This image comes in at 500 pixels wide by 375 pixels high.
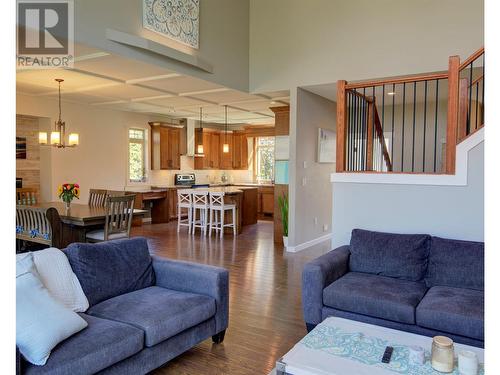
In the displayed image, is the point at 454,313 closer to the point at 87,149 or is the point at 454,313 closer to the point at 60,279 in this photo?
the point at 60,279

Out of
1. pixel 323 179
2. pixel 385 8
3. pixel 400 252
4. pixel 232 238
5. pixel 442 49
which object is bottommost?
pixel 232 238

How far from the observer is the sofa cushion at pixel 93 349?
188 cm

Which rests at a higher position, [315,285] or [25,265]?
[25,265]

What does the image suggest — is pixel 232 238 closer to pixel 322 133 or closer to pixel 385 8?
pixel 322 133

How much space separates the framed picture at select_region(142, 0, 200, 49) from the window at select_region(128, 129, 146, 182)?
4243mm

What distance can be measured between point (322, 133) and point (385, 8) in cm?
245

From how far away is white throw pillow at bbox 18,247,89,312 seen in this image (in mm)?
2434

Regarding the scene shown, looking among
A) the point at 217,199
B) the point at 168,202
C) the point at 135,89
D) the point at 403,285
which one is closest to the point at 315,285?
the point at 403,285

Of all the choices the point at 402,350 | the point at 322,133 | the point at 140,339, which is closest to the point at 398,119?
the point at 322,133

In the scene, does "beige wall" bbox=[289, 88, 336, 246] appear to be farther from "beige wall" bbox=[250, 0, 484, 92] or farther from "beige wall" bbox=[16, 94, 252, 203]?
"beige wall" bbox=[16, 94, 252, 203]

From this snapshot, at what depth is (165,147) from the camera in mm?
9773

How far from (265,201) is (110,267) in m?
8.14

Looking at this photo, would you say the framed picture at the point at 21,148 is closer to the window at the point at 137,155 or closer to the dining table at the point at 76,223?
the window at the point at 137,155

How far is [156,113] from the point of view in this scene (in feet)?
31.6
